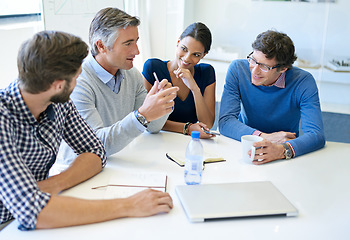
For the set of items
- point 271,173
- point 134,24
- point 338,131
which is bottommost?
point 338,131

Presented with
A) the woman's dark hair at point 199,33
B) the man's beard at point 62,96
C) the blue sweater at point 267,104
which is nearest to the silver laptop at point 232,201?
the man's beard at point 62,96

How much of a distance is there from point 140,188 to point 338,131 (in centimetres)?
323

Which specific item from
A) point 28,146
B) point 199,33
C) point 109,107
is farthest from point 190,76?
point 28,146

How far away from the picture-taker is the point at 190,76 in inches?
88.4

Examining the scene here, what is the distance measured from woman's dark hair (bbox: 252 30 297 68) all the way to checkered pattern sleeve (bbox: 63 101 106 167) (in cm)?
102

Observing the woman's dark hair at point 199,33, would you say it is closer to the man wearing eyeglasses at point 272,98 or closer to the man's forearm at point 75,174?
the man wearing eyeglasses at point 272,98

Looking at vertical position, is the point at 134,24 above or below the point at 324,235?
above

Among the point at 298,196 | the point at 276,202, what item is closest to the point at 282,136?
the point at 298,196

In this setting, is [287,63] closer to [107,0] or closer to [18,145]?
[18,145]

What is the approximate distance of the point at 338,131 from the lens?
3.98 meters

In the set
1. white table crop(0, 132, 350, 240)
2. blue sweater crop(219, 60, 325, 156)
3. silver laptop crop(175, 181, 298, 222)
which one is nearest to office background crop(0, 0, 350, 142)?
blue sweater crop(219, 60, 325, 156)

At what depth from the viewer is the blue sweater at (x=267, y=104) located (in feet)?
6.54

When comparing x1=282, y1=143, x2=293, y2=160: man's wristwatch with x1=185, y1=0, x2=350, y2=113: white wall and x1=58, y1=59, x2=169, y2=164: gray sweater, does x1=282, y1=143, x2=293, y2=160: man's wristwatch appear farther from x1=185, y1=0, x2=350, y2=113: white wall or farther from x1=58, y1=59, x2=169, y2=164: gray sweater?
x1=185, y1=0, x2=350, y2=113: white wall

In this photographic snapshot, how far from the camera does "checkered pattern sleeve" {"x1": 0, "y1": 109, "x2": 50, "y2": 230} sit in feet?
3.43
